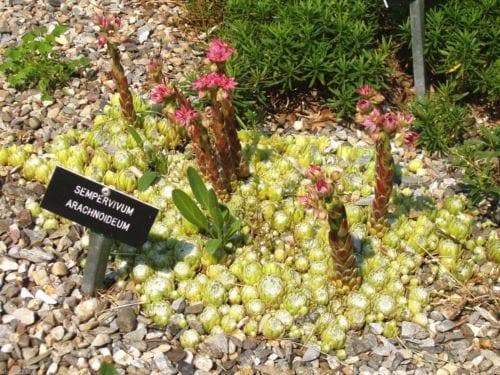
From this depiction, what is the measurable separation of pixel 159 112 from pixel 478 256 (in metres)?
2.25

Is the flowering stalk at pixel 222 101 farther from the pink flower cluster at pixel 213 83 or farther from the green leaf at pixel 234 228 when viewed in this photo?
the green leaf at pixel 234 228

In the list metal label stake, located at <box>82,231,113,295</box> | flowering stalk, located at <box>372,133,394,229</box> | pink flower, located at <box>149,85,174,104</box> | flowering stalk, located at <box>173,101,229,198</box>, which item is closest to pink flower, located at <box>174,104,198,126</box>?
flowering stalk, located at <box>173,101,229,198</box>

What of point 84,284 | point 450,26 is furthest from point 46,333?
point 450,26

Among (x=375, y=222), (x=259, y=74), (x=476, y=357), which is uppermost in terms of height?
(x=259, y=74)

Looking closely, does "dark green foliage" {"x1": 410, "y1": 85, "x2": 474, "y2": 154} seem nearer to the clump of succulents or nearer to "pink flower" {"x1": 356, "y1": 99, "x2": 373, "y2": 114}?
the clump of succulents

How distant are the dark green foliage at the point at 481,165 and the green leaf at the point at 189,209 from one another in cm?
161

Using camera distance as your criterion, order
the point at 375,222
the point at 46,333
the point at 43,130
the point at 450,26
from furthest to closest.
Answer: the point at 450,26, the point at 43,130, the point at 375,222, the point at 46,333

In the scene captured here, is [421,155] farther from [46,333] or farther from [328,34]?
[46,333]

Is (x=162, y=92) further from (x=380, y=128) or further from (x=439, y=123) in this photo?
(x=439, y=123)

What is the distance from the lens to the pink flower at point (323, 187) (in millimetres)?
3254

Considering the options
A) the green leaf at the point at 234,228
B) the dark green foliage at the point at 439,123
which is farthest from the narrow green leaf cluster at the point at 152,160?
the dark green foliage at the point at 439,123

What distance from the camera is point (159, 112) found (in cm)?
482

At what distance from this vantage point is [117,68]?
436 centimetres

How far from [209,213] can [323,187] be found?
83 centimetres
